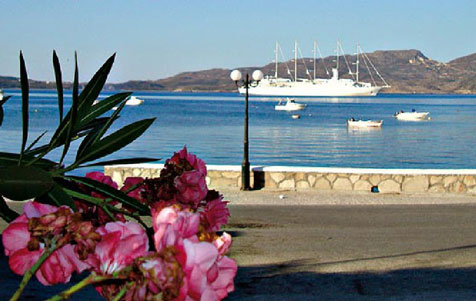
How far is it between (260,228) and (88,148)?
27.6 feet

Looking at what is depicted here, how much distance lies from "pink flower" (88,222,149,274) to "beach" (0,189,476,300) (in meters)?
5.41

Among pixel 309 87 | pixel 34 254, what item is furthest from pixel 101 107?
pixel 309 87

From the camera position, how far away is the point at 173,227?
2.72 feet

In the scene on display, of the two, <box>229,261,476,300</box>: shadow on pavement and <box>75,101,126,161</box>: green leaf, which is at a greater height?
<box>75,101,126,161</box>: green leaf

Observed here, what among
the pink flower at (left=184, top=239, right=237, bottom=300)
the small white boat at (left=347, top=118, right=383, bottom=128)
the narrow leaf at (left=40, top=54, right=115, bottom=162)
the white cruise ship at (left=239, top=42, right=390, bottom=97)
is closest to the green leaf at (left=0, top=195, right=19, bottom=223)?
the narrow leaf at (left=40, top=54, right=115, bottom=162)

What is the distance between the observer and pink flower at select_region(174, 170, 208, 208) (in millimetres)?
1179

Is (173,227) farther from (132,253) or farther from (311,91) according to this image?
(311,91)

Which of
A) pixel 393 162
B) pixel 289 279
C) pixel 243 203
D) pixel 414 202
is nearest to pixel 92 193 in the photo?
pixel 289 279

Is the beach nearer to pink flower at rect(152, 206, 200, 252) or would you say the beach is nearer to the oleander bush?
the oleander bush

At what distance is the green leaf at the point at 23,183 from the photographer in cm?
107

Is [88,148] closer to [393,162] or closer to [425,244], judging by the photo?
[425,244]

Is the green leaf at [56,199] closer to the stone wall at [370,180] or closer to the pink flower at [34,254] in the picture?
the pink flower at [34,254]

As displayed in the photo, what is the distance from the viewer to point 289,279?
22.5 ft

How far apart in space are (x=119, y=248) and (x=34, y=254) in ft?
0.47
